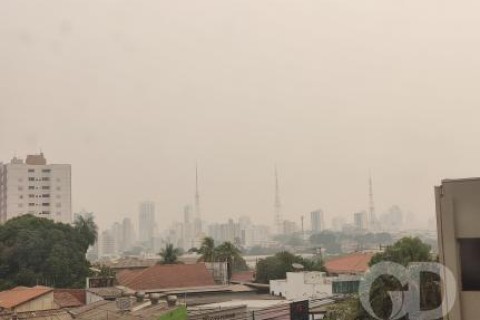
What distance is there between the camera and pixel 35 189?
104 m

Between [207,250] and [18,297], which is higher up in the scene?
[207,250]

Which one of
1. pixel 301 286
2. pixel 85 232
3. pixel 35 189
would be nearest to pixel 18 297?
pixel 301 286

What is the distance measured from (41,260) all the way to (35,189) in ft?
216

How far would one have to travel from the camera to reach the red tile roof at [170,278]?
3112 cm

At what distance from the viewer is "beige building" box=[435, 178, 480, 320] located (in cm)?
830

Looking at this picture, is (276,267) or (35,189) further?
(35,189)

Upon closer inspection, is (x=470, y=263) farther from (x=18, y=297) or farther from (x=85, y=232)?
(x=85, y=232)

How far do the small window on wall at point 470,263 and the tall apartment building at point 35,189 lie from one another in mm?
101458

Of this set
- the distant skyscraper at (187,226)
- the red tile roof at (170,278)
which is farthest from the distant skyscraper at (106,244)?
the red tile roof at (170,278)

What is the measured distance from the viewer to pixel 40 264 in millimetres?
41469

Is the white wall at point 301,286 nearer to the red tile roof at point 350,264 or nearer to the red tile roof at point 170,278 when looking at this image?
the red tile roof at point 170,278

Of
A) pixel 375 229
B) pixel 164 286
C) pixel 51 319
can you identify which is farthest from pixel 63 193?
pixel 375 229

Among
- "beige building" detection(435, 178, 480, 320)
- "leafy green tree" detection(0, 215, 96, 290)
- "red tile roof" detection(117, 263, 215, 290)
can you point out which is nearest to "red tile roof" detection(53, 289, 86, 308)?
"red tile roof" detection(117, 263, 215, 290)

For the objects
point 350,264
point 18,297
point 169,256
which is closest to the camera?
point 18,297
